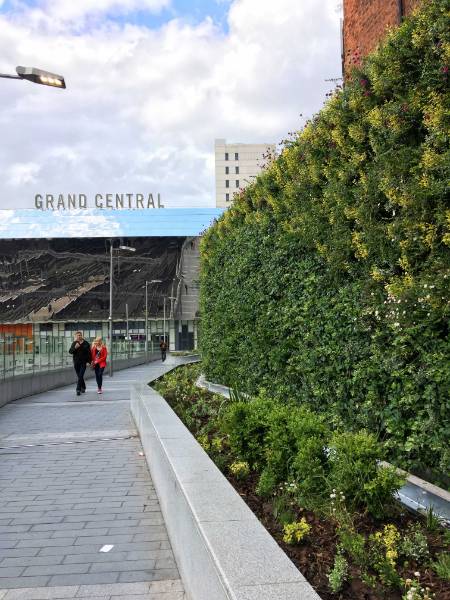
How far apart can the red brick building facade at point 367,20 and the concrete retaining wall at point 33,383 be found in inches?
426

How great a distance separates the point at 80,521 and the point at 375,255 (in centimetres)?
356

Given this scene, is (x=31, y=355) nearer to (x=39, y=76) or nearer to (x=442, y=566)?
(x=39, y=76)

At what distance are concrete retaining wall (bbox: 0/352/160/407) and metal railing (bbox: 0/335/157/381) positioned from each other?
146 millimetres

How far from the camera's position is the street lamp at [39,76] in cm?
1103

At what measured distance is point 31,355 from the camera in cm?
1962

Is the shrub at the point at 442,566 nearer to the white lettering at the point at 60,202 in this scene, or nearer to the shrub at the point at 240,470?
the shrub at the point at 240,470

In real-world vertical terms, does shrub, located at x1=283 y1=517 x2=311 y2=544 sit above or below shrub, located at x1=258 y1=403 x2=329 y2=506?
below

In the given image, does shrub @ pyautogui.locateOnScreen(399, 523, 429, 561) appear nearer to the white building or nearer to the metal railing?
the metal railing

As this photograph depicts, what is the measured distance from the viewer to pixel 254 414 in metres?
6.02

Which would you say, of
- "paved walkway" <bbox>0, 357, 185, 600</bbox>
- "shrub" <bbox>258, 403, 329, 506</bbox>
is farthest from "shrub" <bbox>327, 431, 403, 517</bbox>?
"paved walkway" <bbox>0, 357, 185, 600</bbox>

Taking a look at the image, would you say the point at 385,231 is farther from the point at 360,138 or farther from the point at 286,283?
the point at 286,283

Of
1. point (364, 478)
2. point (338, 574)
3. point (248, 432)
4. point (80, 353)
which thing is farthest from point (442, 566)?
point (80, 353)

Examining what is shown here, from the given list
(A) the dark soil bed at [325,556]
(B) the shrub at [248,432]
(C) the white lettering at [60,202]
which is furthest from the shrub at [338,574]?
→ (C) the white lettering at [60,202]

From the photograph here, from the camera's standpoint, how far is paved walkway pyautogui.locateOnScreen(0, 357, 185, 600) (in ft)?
14.4
